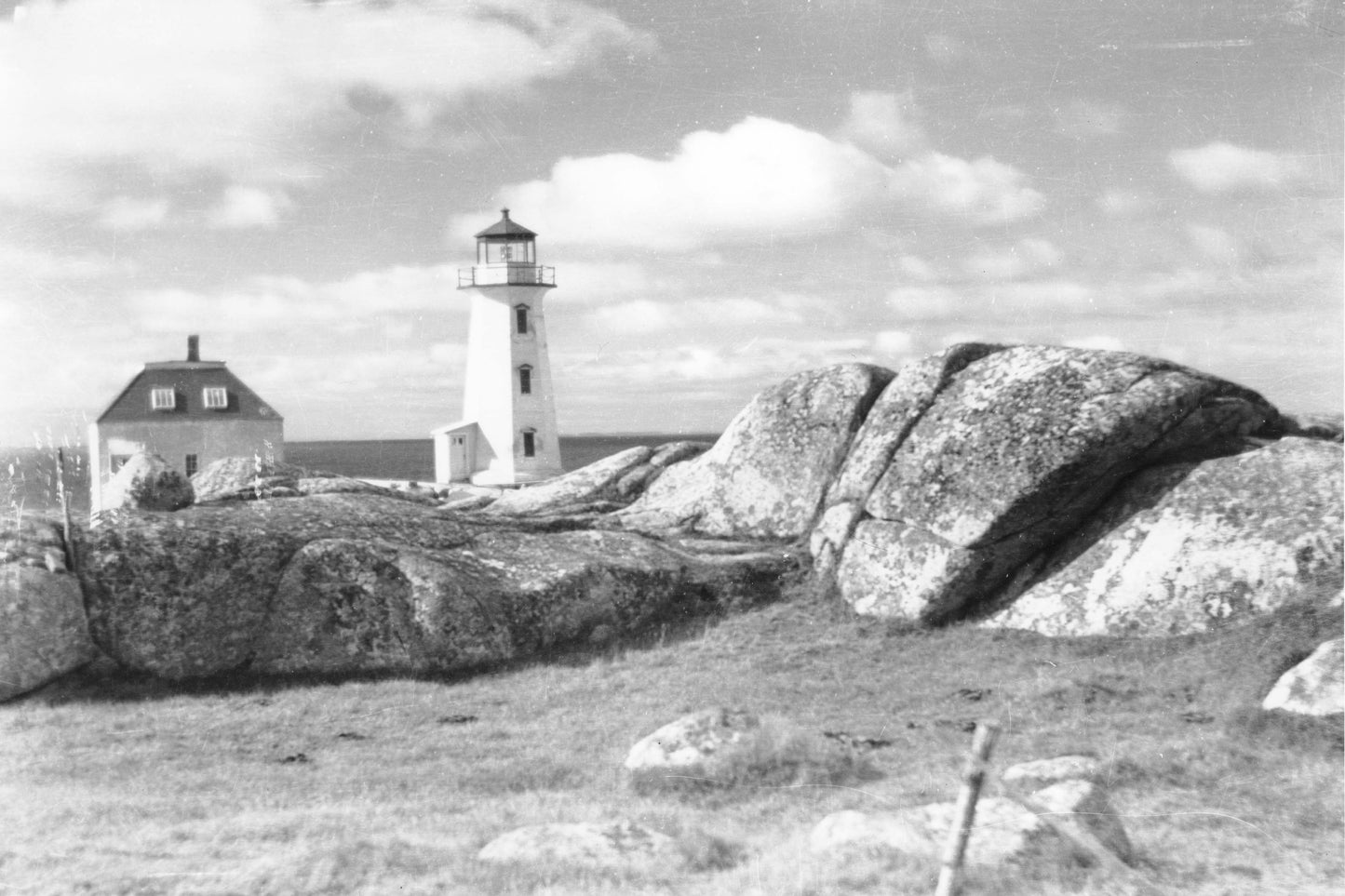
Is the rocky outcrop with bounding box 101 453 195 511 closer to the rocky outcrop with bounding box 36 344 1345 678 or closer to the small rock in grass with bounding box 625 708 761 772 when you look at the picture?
the rocky outcrop with bounding box 36 344 1345 678

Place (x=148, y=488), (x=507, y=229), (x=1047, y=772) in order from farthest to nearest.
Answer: (x=507, y=229) < (x=148, y=488) < (x=1047, y=772)

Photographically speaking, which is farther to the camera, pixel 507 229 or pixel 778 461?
pixel 507 229

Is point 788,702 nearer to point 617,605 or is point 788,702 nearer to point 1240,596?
point 617,605

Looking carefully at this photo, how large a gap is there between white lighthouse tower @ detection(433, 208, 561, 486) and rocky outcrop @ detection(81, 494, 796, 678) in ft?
90.6

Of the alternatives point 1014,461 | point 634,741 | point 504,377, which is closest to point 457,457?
point 504,377

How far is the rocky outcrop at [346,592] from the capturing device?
16547 millimetres

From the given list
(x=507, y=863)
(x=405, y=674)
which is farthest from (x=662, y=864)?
(x=405, y=674)

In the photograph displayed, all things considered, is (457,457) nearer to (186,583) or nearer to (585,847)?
(186,583)

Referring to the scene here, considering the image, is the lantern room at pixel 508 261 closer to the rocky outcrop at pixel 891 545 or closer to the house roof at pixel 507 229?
the house roof at pixel 507 229

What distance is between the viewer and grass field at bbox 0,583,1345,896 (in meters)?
7.74

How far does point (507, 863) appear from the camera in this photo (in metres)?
7.63

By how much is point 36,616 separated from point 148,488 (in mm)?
3197

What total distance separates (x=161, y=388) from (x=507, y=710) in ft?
131

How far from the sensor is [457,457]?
1833 inches
